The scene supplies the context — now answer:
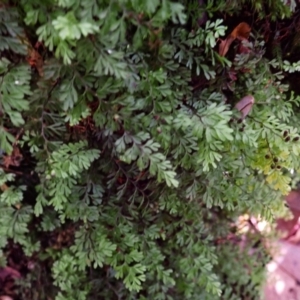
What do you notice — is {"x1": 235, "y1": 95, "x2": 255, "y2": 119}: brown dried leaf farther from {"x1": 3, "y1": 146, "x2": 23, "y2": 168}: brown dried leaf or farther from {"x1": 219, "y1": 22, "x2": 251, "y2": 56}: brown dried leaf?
{"x1": 3, "y1": 146, "x2": 23, "y2": 168}: brown dried leaf

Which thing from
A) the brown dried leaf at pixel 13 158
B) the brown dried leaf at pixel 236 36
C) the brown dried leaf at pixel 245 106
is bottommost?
the brown dried leaf at pixel 13 158

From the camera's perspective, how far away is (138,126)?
2.49 ft

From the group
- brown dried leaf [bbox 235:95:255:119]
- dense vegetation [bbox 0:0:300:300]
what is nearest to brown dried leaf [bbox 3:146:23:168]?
dense vegetation [bbox 0:0:300:300]

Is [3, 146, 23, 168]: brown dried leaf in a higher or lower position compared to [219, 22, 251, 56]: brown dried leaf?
lower

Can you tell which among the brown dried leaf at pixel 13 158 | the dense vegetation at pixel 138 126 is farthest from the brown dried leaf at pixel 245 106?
the brown dried leaf at pixel 13 158

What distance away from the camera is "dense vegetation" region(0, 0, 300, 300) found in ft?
2.16

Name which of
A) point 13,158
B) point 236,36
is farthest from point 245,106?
point 13,158

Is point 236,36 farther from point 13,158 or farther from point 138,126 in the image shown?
point 13,158

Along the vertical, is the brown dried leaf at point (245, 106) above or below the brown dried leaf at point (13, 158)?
above

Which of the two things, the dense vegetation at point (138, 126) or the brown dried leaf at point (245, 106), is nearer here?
the dense vegetation at point (138, 126)

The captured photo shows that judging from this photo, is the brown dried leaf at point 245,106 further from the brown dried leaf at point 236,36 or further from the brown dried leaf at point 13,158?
the brown dried leaf at point 13,158

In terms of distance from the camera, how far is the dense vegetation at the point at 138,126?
2.16ft

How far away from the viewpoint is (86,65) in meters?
0.68

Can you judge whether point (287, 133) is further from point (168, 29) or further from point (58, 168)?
point (58, 168)
